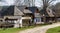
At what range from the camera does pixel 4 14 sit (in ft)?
201

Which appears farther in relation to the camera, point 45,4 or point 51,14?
point 51,14

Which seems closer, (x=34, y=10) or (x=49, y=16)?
(x=34, y=10)

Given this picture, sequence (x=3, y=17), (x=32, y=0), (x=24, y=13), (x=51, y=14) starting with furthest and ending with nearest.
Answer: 1. (x=51, y=14)
2. (x=32, y=0)
3. (x=24, y=13)
4. (x=3, y=17)

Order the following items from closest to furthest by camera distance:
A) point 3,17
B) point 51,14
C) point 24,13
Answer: point 3,17
point 24,13
point 51,14

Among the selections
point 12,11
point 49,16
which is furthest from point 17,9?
point 49,16

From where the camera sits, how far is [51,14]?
278ft

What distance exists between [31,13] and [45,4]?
20.2 feet

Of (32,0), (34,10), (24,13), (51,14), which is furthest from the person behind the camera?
(51,14)

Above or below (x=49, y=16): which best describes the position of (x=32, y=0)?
above

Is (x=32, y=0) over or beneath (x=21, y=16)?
over

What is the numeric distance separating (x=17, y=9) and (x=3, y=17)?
554cm

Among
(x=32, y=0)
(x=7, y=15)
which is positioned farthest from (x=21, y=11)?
(x=32, y=0)

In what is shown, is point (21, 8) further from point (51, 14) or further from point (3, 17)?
point (51, 14)

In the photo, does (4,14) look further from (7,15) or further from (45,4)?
(45,4)
